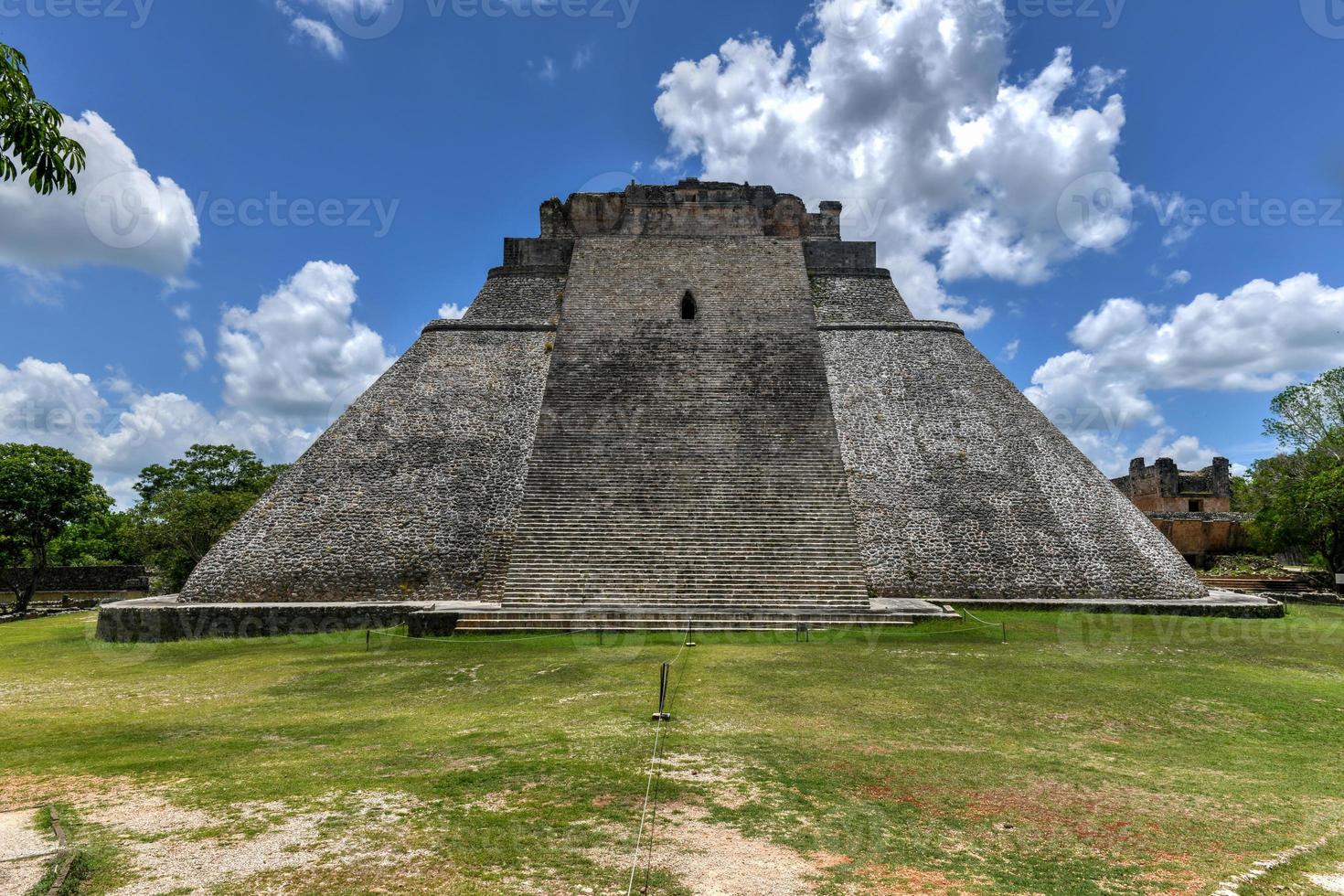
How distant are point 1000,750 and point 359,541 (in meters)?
10.4

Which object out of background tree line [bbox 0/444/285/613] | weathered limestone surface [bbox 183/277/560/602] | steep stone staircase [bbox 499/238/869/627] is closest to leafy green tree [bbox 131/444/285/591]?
background tree line [bbox 0/444/285/613]

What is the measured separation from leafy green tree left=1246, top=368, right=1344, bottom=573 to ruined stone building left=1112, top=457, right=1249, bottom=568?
1.30 meters

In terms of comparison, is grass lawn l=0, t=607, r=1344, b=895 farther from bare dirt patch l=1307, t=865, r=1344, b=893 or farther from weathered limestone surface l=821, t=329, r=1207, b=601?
weathered limestone surface l=821, t=329, r=1207, b=601

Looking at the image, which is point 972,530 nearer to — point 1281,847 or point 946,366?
point 946,366

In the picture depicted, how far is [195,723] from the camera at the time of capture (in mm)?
5816

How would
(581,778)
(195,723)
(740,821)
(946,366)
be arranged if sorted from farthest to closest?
(946,366) → (195,723) → (581,778) → (740,821)

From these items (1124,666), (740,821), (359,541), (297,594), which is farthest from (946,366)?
(740,821)

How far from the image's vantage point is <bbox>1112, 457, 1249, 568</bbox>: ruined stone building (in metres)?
21.1

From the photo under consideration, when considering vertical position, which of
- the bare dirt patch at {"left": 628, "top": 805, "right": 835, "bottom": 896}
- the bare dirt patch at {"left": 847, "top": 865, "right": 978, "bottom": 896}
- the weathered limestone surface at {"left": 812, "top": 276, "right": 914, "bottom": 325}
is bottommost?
the bare dirt patch at {"left": 847, "top": 865, "right": 978, "bottom": 896}

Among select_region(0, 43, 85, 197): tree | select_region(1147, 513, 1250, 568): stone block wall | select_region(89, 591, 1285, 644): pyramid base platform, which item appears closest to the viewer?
select_region(0, 43, 85, 197): tree

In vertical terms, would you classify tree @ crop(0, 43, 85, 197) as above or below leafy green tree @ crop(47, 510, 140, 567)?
above

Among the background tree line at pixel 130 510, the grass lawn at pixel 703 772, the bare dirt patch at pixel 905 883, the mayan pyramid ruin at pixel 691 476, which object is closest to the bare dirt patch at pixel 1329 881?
the grass lawn at pixel 703 772

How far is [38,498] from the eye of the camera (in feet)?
59.6

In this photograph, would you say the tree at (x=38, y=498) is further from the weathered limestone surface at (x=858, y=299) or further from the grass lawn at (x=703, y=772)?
the weathered limestone surface at (x=858, y=299)
